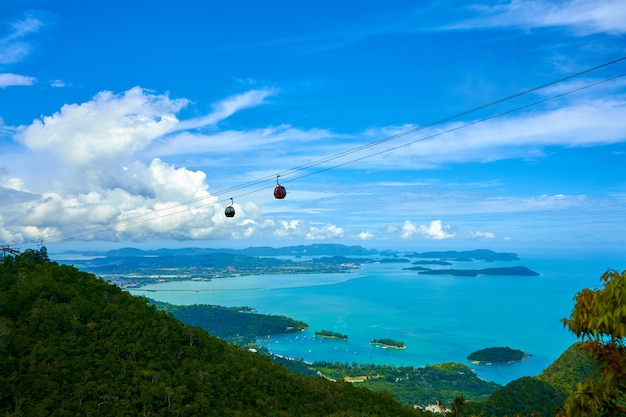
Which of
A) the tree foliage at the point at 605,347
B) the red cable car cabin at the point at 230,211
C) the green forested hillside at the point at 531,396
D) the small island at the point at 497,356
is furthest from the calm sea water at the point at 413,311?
the tree foliage at the point at 605,347

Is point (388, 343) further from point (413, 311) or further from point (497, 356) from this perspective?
point (413, 311)

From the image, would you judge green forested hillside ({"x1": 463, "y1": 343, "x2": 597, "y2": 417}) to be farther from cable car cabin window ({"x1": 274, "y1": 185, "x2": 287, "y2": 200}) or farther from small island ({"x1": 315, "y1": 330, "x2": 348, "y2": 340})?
small island ({"x1": 315, "y1": 330, "x2": 348, "y2": 340})

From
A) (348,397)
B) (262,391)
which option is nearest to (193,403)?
(262,391)

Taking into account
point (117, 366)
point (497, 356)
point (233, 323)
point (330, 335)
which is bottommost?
point (497, 356)

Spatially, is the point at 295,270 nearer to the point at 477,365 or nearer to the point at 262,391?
the point at 477,365

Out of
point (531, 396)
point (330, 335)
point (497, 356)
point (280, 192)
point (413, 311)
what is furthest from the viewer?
point (413, 311)

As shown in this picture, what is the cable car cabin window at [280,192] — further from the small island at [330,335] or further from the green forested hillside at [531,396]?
the small island at [330,335]

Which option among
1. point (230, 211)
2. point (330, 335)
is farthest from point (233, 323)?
point (230, 211)
